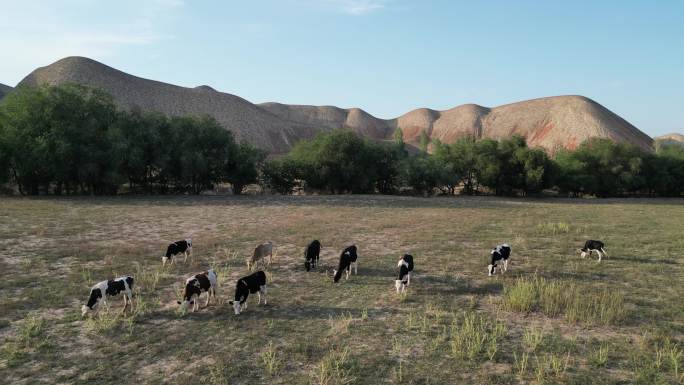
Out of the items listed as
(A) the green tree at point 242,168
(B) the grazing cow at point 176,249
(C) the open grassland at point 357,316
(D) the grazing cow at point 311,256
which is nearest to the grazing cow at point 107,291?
(C) the open grassland at point 357,316

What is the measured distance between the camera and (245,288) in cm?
1154

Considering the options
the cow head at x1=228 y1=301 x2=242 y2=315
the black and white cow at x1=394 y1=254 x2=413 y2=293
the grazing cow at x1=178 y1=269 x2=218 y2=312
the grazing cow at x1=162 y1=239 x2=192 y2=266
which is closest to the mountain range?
the grazing cow at x1=162 y1=239 x2=192 y2=266

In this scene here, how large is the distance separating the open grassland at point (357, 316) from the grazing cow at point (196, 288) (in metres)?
0.45

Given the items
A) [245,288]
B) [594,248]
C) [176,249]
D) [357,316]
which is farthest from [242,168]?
[357,316]

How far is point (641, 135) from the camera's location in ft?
454

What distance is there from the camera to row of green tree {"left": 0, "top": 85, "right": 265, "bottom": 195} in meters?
38.1

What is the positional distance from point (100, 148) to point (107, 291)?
3665 cm

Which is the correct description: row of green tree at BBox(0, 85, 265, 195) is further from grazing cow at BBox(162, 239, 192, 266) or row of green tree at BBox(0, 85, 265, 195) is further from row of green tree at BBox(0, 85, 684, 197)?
grazing cow at BBox(162, 239, 192, 266)

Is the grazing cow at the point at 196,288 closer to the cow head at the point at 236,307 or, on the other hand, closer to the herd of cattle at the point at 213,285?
the herd of cattle at the point at 213,285

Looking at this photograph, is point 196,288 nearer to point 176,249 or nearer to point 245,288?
point 245,288

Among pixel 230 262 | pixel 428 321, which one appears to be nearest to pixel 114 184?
pixel 230 262

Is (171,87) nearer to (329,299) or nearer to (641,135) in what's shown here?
(329,299)

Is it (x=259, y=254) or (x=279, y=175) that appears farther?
(x=279, y=175)

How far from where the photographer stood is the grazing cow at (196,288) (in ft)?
37.3
